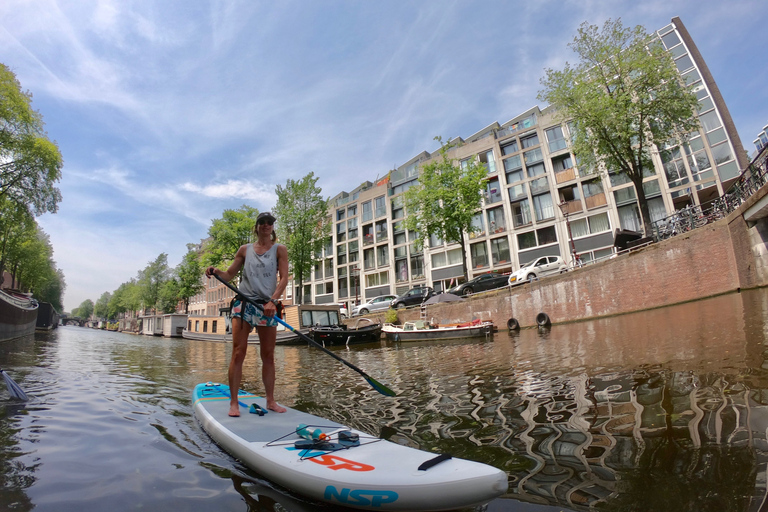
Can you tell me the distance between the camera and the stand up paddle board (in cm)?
169

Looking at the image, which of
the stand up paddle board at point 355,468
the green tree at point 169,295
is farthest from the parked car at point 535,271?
the green tree at point 169,295

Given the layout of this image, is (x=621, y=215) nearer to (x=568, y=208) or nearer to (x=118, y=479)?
(x=568, y=208)

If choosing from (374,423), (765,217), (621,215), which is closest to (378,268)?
(621,215)

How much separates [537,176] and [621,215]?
25.6 ft

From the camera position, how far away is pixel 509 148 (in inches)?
1451

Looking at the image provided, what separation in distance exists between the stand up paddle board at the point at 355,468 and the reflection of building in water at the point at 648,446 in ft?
1.39

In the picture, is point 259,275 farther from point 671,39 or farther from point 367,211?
point 671,39

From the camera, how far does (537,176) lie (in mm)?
34312

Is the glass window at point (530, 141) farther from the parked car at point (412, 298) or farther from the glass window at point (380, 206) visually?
the parked car at point (412, 298)

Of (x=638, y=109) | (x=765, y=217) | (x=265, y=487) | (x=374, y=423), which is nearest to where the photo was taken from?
(x=265, y=487)

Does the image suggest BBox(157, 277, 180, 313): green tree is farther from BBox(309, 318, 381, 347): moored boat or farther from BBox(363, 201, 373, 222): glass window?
BBox(309, 318, 381, 347): moored boat

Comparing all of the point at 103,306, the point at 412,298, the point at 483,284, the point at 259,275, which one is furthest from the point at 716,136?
the point at 103,306

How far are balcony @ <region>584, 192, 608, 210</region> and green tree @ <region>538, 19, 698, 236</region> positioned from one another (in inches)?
409

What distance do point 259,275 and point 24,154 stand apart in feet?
95.1
